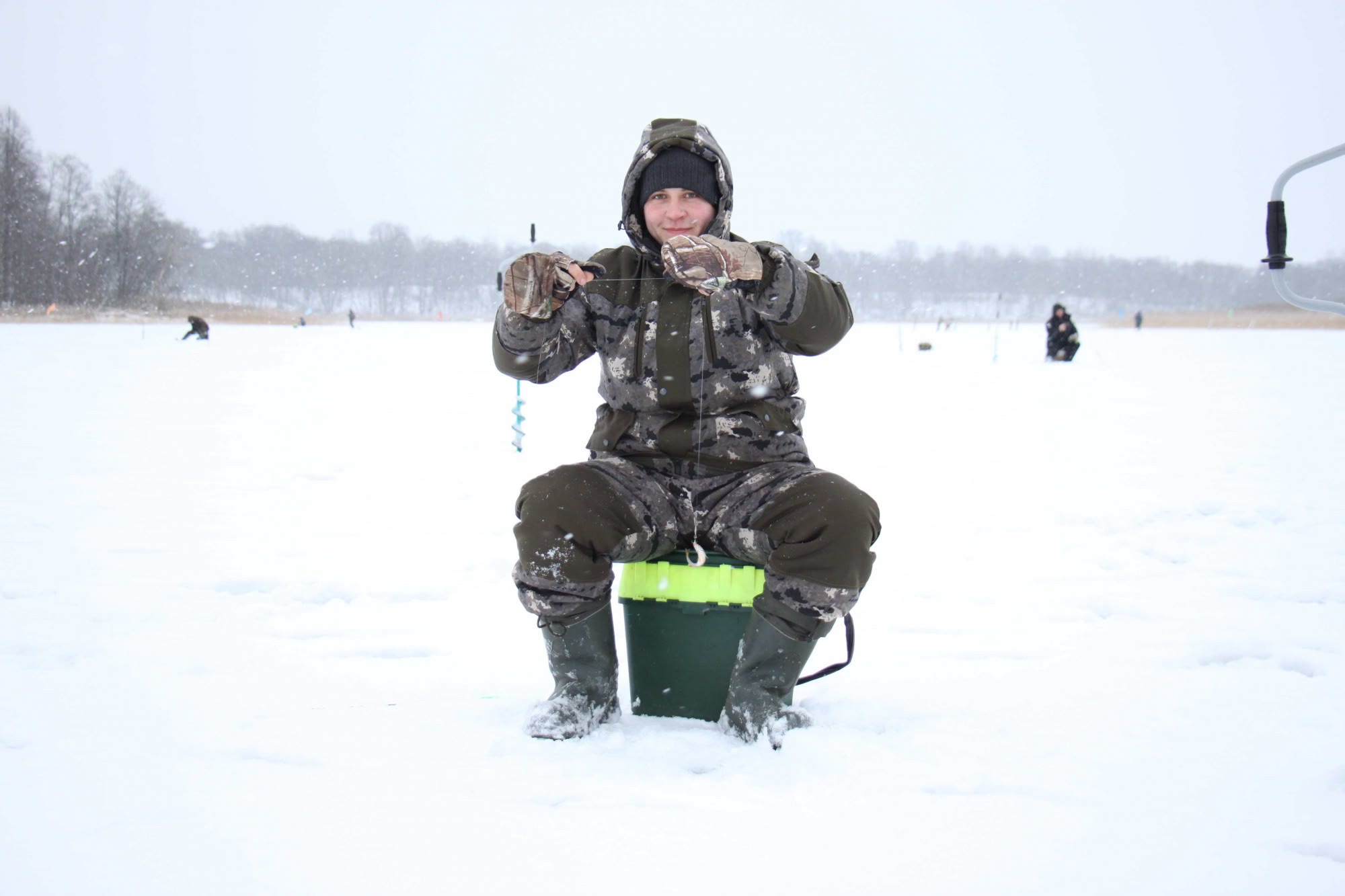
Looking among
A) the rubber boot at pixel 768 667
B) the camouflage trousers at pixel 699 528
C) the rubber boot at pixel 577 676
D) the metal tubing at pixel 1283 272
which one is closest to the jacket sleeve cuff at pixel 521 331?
the camouflage trousers at pixel 699 528

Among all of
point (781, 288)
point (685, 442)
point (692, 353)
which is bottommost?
point (685, 442)

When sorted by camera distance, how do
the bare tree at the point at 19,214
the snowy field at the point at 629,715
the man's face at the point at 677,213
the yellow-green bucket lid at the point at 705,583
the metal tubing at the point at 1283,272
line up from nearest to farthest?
the snowy field at the point at 629,715 < the metal tubing at the point at 1283,272 < the yellow-green bucket lid at the point at 705,583 < the man's face at the point at 677,213 < the bare tree at the point at 19,214

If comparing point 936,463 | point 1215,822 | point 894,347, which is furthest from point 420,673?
point 894,347

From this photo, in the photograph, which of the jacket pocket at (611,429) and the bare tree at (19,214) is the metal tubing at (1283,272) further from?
the bare tree at (19,214)

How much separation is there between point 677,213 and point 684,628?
1034 millimetres

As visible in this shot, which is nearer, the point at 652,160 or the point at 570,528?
the point at 570,528

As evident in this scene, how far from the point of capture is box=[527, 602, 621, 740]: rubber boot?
5.94 ft

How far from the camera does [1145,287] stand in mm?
98562

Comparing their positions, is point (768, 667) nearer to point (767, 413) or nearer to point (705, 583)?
point (705, 583)

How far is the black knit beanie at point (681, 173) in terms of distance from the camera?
2.21 metres

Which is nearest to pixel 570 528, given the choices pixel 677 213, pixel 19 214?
pixel 677 213

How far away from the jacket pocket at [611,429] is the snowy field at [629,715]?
2.00 feet

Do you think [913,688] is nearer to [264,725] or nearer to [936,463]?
[264,725]

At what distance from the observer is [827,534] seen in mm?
1724
